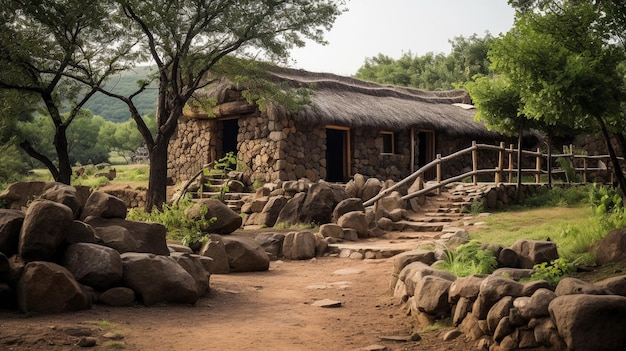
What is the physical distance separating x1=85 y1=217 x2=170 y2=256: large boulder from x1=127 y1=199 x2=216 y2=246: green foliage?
2.25 meters

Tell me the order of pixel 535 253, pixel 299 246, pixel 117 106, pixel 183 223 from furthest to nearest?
pixel 117 106, pixel 299 246, pixel 183 223, pixel 535 253

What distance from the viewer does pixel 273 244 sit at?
12.1 meters

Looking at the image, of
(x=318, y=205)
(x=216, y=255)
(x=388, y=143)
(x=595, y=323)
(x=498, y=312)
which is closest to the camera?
(x=595, y=323)

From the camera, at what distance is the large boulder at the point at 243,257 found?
33.7 feet

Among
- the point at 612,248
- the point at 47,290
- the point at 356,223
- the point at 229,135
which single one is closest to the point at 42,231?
the point at 47,290

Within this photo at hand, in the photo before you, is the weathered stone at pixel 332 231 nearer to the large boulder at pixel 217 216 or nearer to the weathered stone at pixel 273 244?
the weathered stone at pixel 273 244

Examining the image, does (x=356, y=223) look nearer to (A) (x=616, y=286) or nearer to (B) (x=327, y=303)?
(B) (x=327, y=303)

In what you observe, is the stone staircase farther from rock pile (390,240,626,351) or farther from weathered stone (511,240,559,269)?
rock pile (390,240,626,351)

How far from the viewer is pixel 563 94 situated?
25.5 feet

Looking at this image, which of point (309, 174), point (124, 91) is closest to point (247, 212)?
point (309, 174)

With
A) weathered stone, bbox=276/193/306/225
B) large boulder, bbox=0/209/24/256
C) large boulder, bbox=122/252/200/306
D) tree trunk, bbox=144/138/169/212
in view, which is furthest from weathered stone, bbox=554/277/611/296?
tree trunk, bbox=144/138/169/212

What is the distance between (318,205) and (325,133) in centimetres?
511

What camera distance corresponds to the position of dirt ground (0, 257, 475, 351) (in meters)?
5.34

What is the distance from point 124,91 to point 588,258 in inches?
3251
